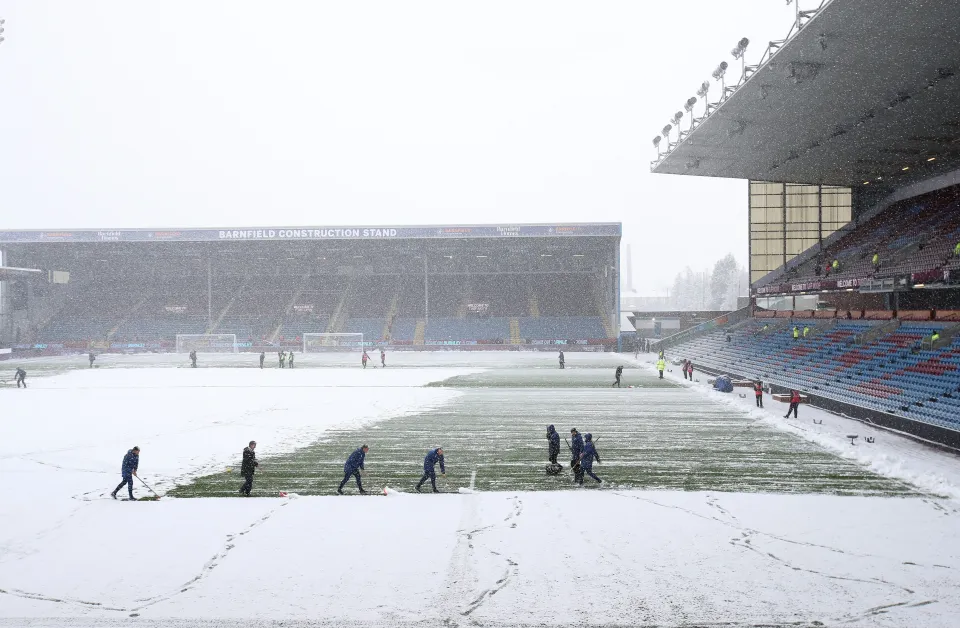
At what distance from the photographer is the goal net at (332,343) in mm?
57250

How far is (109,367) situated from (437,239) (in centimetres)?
3010

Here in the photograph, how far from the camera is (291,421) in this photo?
66.8 feet

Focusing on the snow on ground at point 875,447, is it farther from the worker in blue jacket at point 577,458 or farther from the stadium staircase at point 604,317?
the stadium staircase at point 604,317

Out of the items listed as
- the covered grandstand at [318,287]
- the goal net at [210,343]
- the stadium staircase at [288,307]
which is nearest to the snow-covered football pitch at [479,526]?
the goal net at [210,343]

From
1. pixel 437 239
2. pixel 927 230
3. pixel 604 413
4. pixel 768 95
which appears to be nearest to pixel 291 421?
pixel 604 413

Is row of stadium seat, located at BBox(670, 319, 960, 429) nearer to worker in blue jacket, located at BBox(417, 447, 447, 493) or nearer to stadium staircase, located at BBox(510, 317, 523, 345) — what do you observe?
worker in blue jacket, located at BBox(417, 447, 447, 493)

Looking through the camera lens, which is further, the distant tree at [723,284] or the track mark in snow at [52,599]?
the distant tree at [723,284]

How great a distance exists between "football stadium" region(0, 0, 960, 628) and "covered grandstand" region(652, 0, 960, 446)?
165mm

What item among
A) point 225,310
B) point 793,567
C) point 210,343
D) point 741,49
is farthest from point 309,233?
point 793,567

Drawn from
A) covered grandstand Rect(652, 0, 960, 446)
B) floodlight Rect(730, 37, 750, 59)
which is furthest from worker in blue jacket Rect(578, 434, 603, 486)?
floodlight Rect(730, 37, 750, 59)

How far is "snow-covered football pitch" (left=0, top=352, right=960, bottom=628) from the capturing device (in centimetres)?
752

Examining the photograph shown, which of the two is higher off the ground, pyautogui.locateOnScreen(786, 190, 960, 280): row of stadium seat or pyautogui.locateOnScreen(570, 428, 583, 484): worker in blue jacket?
pyautogui.locateOnScreen(786, 190, 960, 280): row of stadium seat

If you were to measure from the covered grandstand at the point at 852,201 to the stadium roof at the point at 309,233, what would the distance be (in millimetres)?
17831

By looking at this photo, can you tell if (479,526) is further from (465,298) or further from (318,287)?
(318,287)
